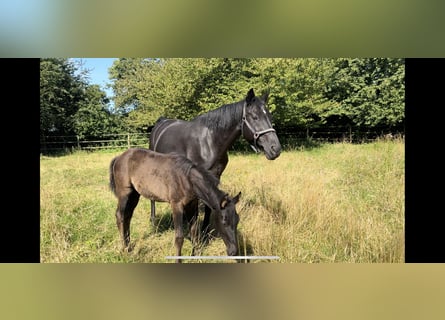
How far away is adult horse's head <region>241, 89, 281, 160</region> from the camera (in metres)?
3.74

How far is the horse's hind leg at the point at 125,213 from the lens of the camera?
412 cm

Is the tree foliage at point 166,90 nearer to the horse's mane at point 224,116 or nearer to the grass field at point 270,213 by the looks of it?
the grass field at point 270,213

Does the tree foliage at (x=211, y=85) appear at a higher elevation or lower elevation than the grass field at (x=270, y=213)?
higher

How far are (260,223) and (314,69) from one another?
3.22m

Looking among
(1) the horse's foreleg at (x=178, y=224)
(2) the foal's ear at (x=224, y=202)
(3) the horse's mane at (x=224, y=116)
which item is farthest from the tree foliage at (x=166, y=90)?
(2) the foal's ear at (x=224, y=202)

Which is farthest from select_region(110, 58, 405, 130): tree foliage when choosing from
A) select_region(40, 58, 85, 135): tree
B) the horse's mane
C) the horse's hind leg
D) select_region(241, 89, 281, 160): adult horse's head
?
the horse's hind leg

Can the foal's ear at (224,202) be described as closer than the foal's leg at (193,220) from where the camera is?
Yes

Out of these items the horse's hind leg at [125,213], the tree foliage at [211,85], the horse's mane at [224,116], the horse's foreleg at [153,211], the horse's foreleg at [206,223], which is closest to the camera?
the horse's mane at [224,116]

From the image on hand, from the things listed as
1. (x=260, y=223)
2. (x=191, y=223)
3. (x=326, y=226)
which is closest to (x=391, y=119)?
(x=326, y=226)

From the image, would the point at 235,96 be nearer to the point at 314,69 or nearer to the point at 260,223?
the point at 314,69

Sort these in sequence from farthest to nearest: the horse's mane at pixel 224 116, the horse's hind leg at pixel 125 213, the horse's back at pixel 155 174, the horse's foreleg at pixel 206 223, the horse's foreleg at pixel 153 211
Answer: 1. the horse's foreleg at pixel 153 211
2. the horse's foreleg at pixel 206 223
3. the horse's hind leg at pixel 125 213
4. the horse's mane at pixel 224 116
5. the horse's back at pixel 155 174

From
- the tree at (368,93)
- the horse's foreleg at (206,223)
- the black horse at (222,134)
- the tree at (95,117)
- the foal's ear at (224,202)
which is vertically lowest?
the horse's foreleg at (206,223)

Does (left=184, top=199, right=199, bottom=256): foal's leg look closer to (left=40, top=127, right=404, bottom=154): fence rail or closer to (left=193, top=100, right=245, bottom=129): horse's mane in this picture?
(left=193, top=100, right=245, bottom=129): horse's mane

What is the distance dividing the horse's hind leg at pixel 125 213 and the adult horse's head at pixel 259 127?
1.80m
